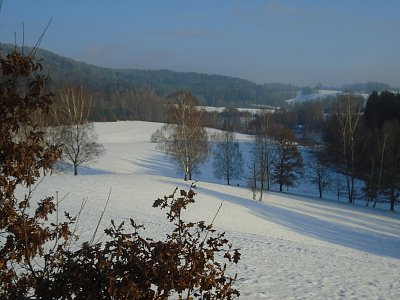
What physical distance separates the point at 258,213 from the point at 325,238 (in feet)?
15.1

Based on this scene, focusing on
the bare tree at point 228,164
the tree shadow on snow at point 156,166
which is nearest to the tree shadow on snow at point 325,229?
the tree shadow on snow at point 156,166

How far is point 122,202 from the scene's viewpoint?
20.7 metres

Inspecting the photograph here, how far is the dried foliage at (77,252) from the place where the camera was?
271 centimetres

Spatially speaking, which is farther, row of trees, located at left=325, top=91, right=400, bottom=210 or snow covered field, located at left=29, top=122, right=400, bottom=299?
row of trees, located at left=325, top=91, right=400, bottom=210

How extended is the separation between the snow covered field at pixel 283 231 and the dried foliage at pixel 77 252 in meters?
4.41

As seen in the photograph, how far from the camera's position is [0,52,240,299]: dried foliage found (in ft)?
8.91

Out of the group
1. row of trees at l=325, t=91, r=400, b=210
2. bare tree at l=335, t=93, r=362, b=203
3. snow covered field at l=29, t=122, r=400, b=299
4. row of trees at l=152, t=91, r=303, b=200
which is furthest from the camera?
bare tree at l=335, t=93, r=362, b=203

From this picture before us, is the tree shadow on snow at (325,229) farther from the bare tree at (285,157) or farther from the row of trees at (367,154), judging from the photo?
the bare tree at (285,157)

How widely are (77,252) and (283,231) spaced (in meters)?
18.1

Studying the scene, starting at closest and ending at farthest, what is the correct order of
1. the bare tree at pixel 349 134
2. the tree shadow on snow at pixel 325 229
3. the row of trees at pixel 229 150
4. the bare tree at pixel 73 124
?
the tree shadow on snow at pixel 325 229
the row of trees at pixel 229 150
the bare tree at pixel 73 124
the bare tree at pixel 349 134

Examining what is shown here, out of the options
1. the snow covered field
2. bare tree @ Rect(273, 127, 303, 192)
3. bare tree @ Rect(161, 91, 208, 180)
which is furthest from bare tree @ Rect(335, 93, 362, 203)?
bare tree @ Rect(161, 91, 208, 180)

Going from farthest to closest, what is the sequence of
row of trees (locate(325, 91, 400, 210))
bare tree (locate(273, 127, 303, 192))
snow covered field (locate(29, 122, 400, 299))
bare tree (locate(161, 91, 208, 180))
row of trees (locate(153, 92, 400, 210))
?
bare tree (locate(273, 127, 303, 192)) < row of trees (locate(325, 91, 400, 210)) < row of trees (locate(153, 92, 400, 210)) < bare tree (locate(161, 91, 208, 180)) < snow covered field (locate(29, 122, 400, 299))

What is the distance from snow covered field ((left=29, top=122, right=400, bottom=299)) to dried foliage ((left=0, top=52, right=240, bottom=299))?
A: 441cm

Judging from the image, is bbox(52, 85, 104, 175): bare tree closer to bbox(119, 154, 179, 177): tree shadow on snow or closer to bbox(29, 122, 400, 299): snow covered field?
bbox(29, 122, 400, 299): snow covered field
